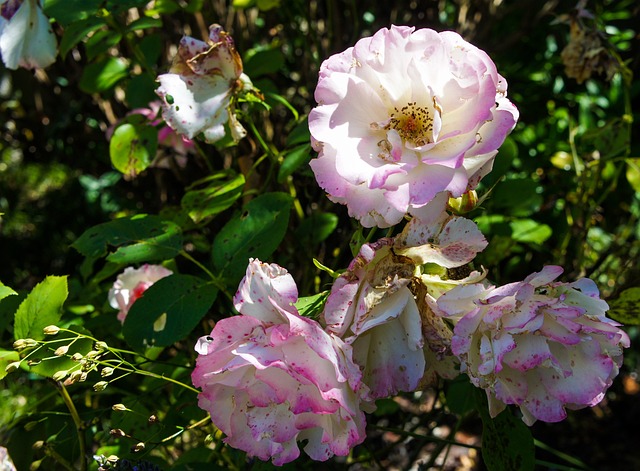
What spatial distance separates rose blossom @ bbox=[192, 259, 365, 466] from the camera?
630mm

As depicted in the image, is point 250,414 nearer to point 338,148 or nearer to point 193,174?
point 338,148

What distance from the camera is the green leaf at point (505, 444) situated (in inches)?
31.2

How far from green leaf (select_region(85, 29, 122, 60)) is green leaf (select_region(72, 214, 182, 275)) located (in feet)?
0.90

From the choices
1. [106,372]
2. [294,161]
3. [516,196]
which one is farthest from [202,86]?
[516,196]

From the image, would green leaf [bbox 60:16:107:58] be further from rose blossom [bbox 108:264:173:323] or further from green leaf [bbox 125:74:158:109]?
rose blossom [bbox 108:264:173:323]

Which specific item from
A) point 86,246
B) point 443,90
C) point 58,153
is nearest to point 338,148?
point 443,90

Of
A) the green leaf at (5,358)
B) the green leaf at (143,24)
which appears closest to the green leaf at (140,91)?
the green leaf at (143,24)

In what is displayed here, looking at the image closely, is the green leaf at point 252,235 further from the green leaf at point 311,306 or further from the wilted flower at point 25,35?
the wilted flower at point 25,35

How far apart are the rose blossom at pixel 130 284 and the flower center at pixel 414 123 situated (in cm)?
52

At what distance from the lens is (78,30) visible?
3.23 feet

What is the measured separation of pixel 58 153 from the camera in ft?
6.82

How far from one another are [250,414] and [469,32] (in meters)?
1.11

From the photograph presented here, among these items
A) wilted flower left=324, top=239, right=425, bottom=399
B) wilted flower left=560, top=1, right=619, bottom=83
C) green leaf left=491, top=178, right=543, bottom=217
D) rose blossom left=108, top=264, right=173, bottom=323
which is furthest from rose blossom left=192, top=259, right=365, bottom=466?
wilted flower left=560, top=1, right=619, bottom=83

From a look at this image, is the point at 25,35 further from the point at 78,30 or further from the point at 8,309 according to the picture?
the point at 8,309
